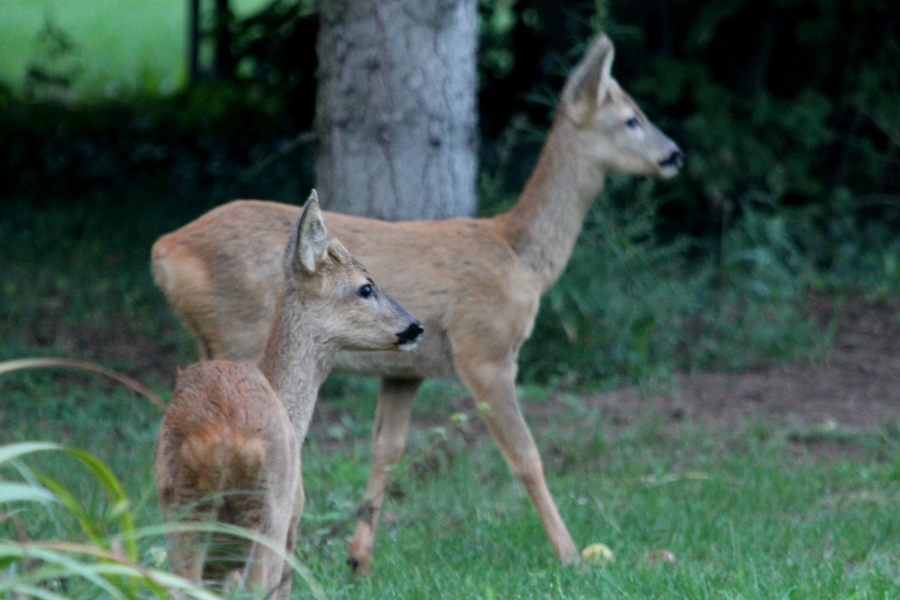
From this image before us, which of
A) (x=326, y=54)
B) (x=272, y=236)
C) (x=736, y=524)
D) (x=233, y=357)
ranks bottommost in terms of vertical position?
(x=736, y=524)

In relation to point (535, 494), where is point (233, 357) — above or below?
above

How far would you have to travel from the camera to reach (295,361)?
13.1ft

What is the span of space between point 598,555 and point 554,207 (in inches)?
75.5

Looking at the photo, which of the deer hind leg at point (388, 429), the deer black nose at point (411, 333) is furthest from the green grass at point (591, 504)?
the deer black nose at point (411, 333)

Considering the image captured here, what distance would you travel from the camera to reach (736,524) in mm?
5477

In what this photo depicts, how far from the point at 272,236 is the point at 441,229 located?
0.84 metres

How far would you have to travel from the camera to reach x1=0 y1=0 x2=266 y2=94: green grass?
17.9 m

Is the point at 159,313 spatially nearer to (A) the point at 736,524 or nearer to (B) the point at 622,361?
(B) the point at 622,361

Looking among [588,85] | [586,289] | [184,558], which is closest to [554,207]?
[588,85]

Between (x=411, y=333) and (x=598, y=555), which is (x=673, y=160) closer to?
(x=598, y=555)

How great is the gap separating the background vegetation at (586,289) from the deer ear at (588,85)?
1453 mm

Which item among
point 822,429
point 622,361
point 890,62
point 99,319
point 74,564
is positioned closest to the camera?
point 74,564

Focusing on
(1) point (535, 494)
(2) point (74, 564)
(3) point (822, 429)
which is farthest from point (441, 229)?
(2) point (74, 564)

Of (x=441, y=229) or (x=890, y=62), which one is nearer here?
(x=441, y=229)
